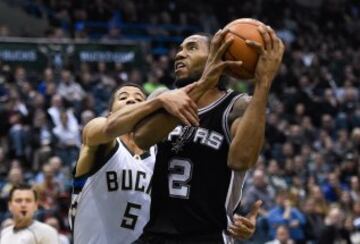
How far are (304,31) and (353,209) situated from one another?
13741 millimetres

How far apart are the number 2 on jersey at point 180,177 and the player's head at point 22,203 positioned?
110 inches

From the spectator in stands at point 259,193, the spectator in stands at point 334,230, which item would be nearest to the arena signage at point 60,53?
the spectator in stands at point 259,193

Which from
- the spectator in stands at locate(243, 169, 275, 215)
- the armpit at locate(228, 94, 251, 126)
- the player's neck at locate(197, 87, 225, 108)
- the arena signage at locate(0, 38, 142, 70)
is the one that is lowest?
the spectator in stands at locate(243, 169, 275, 215)

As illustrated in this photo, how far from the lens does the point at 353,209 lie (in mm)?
15109

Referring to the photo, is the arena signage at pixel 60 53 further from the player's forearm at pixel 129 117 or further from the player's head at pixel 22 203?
the player's forearm at pixel 129 117

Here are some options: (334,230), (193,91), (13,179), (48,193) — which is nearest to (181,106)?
(193,91)

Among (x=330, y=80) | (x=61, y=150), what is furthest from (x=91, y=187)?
(x=330, y=80)

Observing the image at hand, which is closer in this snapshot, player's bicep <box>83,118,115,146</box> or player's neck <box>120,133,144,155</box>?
player's bicep <box>83,118,115,146</box>

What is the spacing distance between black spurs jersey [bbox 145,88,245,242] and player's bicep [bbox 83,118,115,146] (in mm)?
458

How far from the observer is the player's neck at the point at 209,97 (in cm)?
509

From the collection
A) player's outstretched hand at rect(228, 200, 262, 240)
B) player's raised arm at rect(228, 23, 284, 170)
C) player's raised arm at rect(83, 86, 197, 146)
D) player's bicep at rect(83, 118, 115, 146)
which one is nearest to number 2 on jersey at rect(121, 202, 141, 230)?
player's bicep at rect(83, 118, 115, 146)

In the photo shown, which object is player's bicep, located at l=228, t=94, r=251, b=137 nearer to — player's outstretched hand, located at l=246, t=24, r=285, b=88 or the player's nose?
player's outstretched hand, located at l=246, t=24, r=285, b=88

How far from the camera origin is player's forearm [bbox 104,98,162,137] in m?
4.80

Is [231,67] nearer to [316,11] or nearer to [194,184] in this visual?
[194,184]
